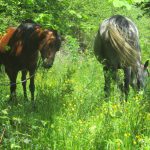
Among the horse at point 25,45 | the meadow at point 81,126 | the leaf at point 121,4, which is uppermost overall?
the leaf at point 121,4

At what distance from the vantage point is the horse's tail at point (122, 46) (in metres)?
6.45

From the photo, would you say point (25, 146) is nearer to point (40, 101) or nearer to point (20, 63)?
point (40, 101)

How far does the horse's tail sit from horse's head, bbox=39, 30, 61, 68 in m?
0.92

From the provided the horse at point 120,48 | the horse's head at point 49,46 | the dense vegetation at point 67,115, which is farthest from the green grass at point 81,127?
the horse at point 120,48

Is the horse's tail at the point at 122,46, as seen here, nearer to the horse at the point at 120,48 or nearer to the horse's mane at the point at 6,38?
the horse at the point at 120,48

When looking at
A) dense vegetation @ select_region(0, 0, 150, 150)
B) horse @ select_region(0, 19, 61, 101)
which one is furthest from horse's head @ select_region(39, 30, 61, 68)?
dense vegetation @ select_region(0, 0, 150, 150)

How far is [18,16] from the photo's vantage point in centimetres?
487

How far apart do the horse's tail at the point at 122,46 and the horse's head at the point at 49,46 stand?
919 mm

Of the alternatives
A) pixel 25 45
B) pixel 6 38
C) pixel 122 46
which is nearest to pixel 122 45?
pixel 122 46

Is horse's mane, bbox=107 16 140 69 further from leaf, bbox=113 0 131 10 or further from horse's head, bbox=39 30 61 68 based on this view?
leaf, bbox=113 0 131 10

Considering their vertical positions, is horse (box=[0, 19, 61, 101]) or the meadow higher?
horse (box=[0, 19, 61, 101])

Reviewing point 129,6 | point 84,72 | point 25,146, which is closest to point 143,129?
point 25,146

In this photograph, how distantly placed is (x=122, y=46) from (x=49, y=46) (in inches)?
48.9

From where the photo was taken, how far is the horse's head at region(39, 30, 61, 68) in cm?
628
